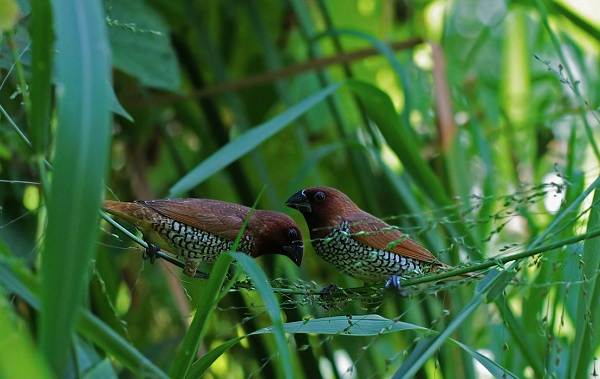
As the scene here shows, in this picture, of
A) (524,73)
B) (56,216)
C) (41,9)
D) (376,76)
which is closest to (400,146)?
(41,9)

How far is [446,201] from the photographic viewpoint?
2.31 meters

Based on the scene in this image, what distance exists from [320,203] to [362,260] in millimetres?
167

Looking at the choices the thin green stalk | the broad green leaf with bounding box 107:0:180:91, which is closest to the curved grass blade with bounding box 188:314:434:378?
the thin green stalk

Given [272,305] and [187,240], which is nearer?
[272,305]

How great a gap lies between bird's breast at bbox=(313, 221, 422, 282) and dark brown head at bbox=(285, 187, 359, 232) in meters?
0.07

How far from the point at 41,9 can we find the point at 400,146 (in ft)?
3.59

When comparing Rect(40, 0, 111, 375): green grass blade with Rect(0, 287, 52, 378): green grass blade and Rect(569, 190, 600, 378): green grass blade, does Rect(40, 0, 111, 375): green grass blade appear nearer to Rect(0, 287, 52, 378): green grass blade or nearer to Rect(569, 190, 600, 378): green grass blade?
Rect(0, 287, 52, 378): green grass blade

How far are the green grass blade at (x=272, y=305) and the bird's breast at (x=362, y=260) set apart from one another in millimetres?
629

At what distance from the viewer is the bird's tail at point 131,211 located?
1875mm

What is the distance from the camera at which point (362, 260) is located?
2014mm

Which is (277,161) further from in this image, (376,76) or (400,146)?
(400,146)

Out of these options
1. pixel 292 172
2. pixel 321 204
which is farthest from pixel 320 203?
pixel 292 172

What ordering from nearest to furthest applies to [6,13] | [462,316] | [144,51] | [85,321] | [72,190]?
[72,190]
[85,321]
[6,13]
[462,316]
[144,51]

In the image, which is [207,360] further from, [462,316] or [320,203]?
[320,203]
